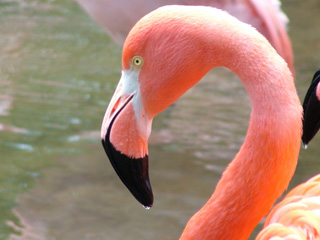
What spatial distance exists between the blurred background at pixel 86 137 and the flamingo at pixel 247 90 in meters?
1.14

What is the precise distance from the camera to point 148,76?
1.69m

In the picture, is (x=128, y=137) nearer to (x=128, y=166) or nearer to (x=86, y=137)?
(x=128, y=166)

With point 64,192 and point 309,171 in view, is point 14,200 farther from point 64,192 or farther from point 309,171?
point 309,171

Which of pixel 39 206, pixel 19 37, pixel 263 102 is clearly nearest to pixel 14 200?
pixel 39 206

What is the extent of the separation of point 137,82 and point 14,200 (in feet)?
5.09

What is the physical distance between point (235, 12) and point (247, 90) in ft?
6.45

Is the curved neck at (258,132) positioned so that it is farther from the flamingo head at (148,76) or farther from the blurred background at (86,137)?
the blurred background at (86,137)

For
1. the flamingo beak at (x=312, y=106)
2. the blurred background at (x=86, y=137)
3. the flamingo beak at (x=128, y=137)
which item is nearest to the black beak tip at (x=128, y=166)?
the flamingo beak at (x=128, y=137)

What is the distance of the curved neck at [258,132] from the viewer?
1561mm

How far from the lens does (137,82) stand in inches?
67.1

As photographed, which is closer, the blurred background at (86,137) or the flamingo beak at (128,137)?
the flamingo beak at (128,137)

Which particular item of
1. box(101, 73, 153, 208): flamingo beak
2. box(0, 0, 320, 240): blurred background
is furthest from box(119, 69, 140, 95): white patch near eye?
box(0, 0, 320, 240): blurred background

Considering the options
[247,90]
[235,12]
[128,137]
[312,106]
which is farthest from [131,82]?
[235,12]

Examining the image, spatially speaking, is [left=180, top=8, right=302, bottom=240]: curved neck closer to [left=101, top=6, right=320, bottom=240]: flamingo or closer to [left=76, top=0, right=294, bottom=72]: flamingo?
[left=101, top=6, right=320, bottom=240]: flamingo
